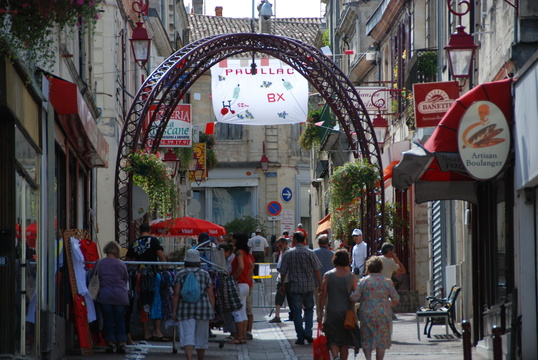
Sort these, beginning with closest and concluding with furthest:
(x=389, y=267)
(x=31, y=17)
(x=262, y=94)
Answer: (x=31, y=17) → (x=389, y=267) → (x=262, y=94)

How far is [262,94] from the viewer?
24.2m

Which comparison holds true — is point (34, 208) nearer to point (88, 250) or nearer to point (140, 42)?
point (88, 250)

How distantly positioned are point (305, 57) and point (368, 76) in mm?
12380

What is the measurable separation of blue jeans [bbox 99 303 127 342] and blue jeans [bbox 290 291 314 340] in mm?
2723

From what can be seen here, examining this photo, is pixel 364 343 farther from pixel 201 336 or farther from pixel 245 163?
pixel 245 163

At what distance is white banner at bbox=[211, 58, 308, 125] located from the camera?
24.2 m

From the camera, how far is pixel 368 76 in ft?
115

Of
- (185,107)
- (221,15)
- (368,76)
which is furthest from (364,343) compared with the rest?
(221,15)

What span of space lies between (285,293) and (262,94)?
334 inches

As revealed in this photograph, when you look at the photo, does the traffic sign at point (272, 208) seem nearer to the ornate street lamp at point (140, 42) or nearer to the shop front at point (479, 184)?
the ornate street lamp at point (140, 42)


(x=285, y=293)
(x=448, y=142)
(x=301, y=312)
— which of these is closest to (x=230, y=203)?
(x=285, y=293)

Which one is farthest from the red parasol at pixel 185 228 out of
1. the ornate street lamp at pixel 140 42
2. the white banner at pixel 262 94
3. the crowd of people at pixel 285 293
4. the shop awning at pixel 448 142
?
the shop awning at pixel 448 142

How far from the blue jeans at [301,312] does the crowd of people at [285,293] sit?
0.01m

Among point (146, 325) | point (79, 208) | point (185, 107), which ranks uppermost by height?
point (185, 107)
